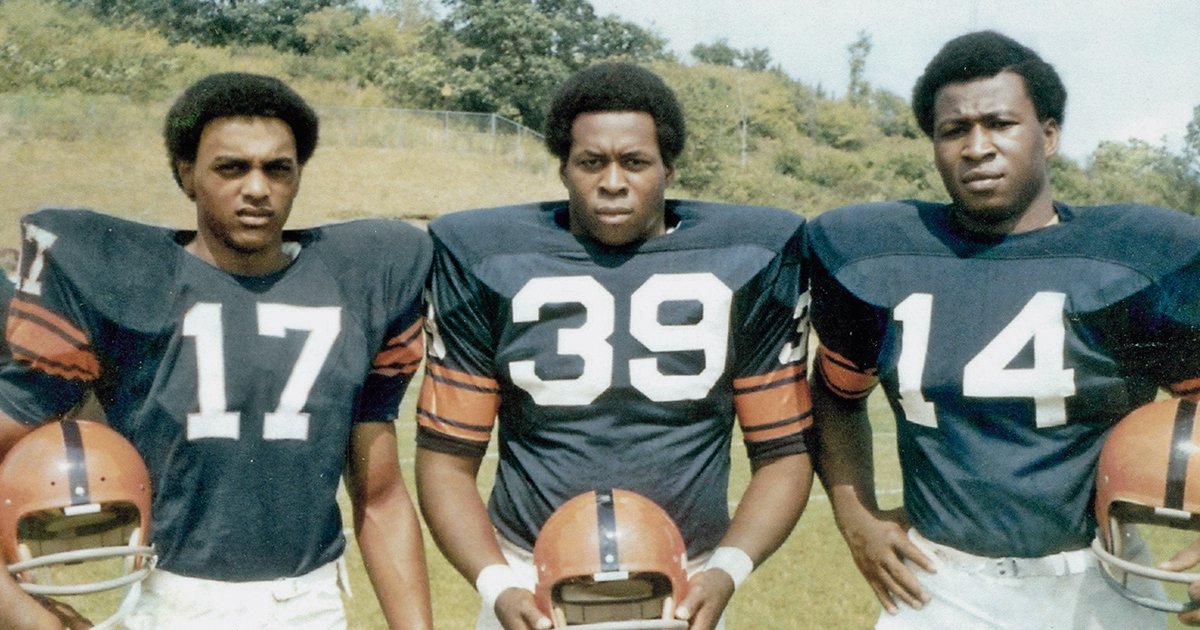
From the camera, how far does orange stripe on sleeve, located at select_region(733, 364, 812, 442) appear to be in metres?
3.06

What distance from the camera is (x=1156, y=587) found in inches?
112

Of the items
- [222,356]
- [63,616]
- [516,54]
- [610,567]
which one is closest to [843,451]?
[610,567]

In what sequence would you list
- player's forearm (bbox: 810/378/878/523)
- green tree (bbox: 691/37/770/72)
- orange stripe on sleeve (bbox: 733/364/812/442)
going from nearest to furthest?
orange stripe on sleeve (bbox: 733/364/812/442) → player's forearm (bbox: 810/378/878/523) → green tree (bbox: 691/37/770/72)

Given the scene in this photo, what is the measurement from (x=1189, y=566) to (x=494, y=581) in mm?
1568

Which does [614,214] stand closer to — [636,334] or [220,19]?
[636,334]

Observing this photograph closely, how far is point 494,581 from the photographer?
Result: 9.31 ft

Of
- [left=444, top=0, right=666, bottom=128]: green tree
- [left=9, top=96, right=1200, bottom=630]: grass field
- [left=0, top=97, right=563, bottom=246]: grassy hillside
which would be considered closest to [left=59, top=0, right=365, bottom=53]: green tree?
[left=444, top=0, right=666, bottom=128]: green tree

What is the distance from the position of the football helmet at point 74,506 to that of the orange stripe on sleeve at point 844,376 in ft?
5.69

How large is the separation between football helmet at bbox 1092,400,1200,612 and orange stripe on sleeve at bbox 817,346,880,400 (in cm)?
65

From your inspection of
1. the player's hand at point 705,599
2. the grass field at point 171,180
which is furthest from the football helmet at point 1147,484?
the grass field at point 171,180

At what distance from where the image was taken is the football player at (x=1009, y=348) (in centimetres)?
280

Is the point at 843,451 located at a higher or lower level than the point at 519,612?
higher

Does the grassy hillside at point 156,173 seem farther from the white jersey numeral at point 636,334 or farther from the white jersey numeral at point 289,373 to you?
the white jersey numeral at point 636,334

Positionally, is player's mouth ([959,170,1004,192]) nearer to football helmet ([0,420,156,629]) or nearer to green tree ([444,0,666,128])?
football helmet ([0,420,156,629])
